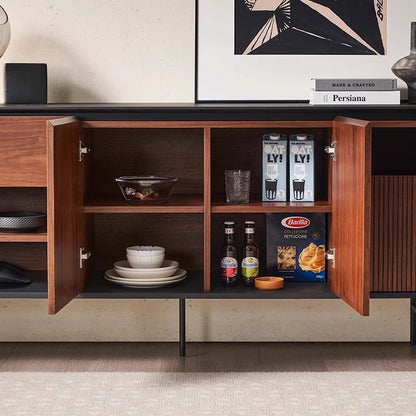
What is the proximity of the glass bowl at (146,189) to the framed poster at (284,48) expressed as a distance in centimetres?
37

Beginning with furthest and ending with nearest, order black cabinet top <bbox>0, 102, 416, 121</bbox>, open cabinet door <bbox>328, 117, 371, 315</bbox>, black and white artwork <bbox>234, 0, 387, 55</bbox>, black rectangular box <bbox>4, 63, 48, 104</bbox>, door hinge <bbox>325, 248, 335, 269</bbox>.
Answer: black and white artwork <bbox>234, 0, 387, 55</bbox> → black rectangular box <bbox>4, 63, 48, 104</bbox> → door hinge <bbox>325, 248, 335, 269</bbox> → black cabinet top <bbox>0, 102, 416, 121</bbox> → open cabinet door <bbox>328, 117, 371, 315</bbox>

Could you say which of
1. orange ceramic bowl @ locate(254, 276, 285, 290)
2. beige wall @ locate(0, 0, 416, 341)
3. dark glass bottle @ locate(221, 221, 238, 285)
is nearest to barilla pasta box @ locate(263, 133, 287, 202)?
dark glass bottle @ locate(221, 221, 238, 285)

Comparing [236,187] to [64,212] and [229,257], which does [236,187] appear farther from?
[64,212]

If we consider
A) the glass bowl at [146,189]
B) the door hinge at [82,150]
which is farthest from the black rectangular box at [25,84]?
the glass bowl at [146,189]

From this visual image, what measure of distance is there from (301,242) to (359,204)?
0.50 m

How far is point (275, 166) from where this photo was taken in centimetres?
285

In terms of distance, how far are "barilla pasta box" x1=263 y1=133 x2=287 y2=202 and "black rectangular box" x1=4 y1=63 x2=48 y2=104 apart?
0.76 metres

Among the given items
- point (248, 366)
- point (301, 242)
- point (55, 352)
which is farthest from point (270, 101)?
point (55, 352)

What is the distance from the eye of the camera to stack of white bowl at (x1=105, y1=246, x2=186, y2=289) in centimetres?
279

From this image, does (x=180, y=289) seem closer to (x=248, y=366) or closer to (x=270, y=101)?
(x=248, y=366)

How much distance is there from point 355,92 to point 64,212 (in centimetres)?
98

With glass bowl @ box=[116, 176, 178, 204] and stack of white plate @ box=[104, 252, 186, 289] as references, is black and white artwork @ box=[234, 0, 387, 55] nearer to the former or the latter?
glass bowl @ box=[116, 176, 178, 204]

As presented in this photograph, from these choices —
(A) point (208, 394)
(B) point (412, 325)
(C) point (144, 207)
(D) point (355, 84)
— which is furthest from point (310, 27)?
(A) point (208, 394)

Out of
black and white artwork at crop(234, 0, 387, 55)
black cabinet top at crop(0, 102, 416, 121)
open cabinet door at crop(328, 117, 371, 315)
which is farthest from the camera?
black and white artwork at crop(234, 0, 387, 55)
